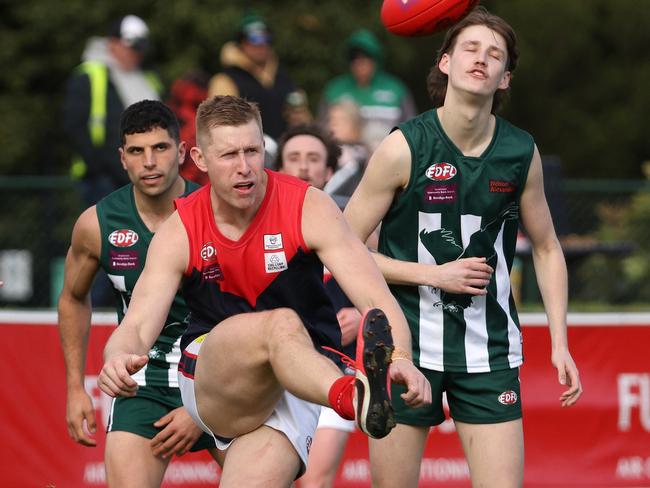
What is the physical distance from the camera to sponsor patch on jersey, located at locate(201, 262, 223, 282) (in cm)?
552

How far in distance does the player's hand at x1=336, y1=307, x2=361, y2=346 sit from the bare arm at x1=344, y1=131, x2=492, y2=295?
1025 mm

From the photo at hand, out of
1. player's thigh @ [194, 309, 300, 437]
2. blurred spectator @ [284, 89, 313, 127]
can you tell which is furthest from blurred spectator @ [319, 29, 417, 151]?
player's thigh @ [194, 309, 300, 437]

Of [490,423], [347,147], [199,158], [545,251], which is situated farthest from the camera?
[347,147]

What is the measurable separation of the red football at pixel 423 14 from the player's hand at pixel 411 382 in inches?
85.7

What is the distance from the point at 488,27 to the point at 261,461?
7.07 ft

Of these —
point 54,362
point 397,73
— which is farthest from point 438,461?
point 397,73

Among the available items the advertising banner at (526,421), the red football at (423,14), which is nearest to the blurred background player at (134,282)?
the red football at (423,14)

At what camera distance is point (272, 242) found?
18.0ft

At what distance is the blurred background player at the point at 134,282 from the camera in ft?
20.8

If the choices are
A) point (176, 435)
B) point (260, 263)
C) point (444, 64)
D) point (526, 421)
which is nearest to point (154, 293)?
point (260, 263)

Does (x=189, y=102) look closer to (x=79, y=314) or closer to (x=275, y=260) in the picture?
(x=79, y=314)

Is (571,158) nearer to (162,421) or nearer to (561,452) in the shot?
(561,452)

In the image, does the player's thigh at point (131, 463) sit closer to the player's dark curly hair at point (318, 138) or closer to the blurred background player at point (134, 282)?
the blurred background player at point (134, 282)

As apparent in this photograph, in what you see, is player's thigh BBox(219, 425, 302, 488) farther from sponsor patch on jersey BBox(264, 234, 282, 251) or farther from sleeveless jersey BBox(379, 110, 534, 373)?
sleeveless jersey BBox(379, 110, 534, 373)
